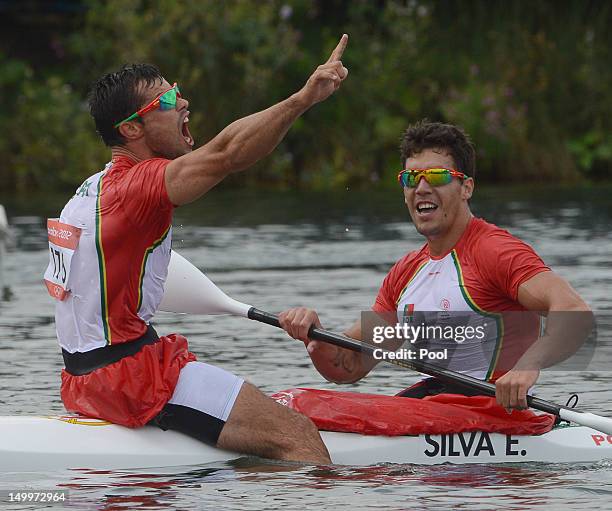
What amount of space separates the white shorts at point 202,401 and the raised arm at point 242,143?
0.82 metres

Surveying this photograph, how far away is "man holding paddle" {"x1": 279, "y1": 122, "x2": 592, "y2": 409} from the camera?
21.6 ft


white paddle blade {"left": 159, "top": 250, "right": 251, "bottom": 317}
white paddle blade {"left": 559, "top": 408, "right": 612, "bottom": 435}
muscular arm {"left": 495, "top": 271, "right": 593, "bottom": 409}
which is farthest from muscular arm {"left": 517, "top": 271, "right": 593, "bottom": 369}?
white paddle blade {"left": 159, "top": 250, "right": 251, "bottom": 317}

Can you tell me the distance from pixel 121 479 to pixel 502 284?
177 cm

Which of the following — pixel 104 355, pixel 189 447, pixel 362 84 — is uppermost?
pixel 362 84

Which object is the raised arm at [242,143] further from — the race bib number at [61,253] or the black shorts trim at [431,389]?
the black shorts trim at [431,389]

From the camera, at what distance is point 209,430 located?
672cm

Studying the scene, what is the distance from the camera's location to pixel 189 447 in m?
6.80

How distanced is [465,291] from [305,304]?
641 centimetres

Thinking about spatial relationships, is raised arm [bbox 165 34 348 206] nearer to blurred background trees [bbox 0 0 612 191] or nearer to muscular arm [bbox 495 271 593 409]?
muscular arm [bbox 495 271 593 409]

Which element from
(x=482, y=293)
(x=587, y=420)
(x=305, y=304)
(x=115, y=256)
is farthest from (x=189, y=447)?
(x=305, y=304)

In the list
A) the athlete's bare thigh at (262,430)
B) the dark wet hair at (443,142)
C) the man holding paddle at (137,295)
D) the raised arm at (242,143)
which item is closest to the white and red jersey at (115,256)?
the man holding paddle at (137,295)

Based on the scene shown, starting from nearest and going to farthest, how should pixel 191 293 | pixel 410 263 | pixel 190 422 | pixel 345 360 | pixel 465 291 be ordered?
pixel 190 422
pixel 465 291
pixel 410 263
pixel 345 360
pixel 191 293

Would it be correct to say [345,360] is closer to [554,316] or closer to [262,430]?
[262,430]

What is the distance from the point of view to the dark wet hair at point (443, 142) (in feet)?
23.4
